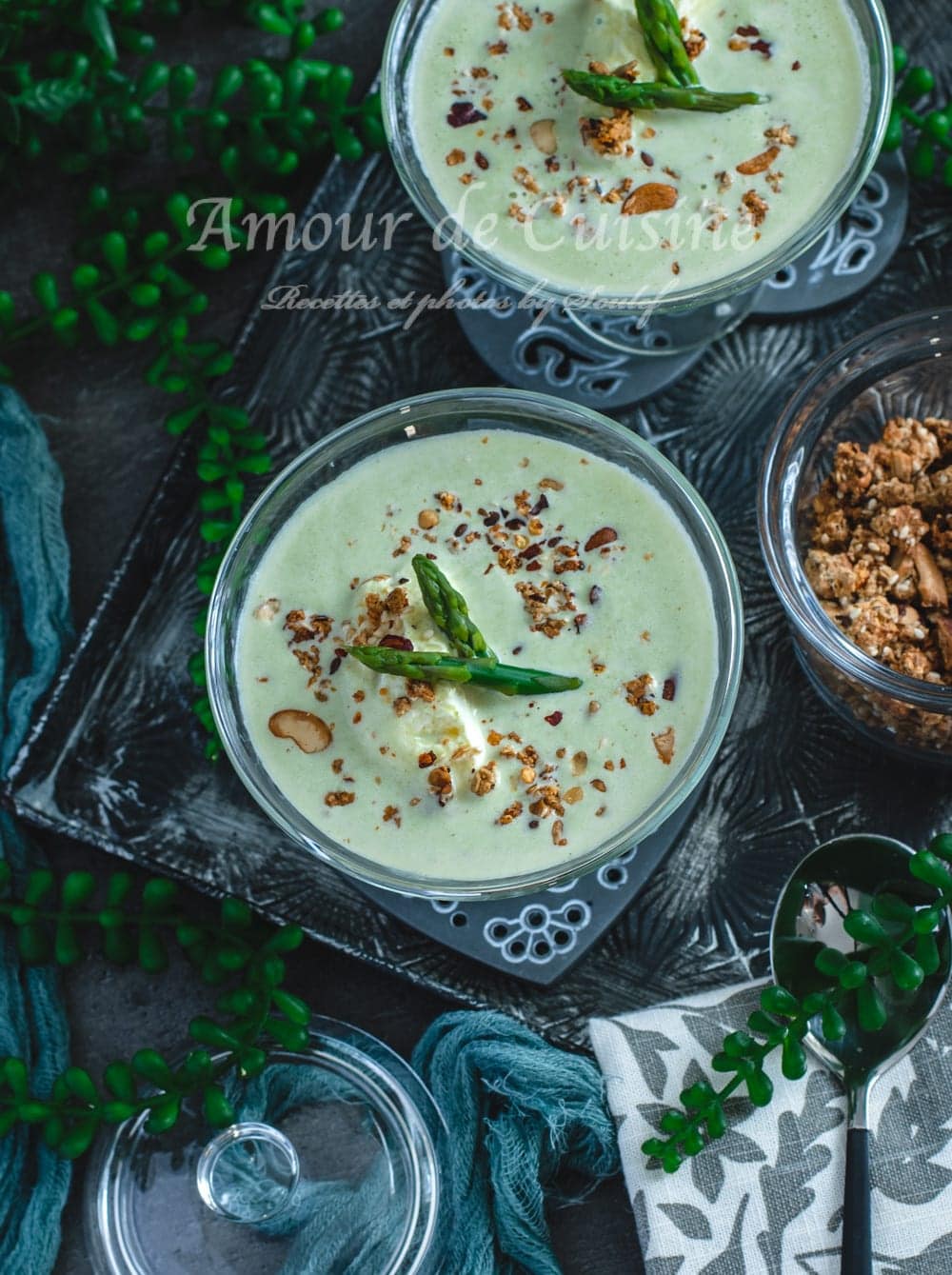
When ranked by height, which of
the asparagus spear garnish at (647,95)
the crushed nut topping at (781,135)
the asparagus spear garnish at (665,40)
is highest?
the asparagus spear garnish at (665,40)

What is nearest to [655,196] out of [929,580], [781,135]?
[781,135]

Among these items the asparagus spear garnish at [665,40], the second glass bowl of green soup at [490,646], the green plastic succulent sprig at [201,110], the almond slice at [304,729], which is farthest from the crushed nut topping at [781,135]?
the almond slice at [304,729]

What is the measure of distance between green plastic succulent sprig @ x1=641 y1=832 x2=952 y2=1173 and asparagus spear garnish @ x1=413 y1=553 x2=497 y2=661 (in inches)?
26.3

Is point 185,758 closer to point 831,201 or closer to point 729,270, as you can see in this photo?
point 729,270

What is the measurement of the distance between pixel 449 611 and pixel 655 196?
30.1 inches

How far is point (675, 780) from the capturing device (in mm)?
2205

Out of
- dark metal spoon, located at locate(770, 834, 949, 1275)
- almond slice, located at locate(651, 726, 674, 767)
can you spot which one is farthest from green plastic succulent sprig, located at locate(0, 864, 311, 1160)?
dark metal spoon, located at locate(770, 834, 949, 1275)

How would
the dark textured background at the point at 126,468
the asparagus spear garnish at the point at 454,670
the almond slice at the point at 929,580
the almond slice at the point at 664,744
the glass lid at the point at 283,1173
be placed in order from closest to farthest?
the asparagus spear garnish at the point at 454,670, the almond slice at the point at 664,744, the almond slice at the point at 929,580, the glass lid at the point at 283,1173, the dark textured background at the point at 126,468

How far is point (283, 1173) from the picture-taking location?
2.49m

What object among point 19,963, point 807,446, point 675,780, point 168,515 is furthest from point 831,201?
point 19,963

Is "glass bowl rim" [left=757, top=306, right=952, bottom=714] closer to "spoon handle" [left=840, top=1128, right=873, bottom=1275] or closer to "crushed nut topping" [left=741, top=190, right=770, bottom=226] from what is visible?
"crushed nut topping" [left=741, top=190, right=770, bottom=226]

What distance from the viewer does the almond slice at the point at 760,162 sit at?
239 cm

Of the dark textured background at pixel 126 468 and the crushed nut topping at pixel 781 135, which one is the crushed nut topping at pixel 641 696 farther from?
the crushed nut topping at pixel 781 135

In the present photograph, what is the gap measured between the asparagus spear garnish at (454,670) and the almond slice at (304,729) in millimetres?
160
